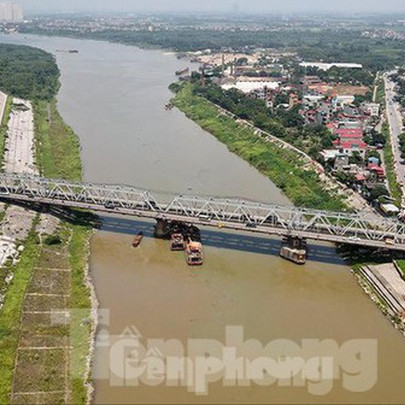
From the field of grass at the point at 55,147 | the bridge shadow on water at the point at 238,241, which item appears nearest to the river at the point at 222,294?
the bridge shadow on water at the point at 238,241

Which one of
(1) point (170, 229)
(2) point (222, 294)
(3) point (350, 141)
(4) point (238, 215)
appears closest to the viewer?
(2) point (222, 294)

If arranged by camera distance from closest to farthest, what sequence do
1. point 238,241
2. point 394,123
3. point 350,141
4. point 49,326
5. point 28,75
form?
point 49,326
point 238,241
point 350,141
point 394,123
point 28,75

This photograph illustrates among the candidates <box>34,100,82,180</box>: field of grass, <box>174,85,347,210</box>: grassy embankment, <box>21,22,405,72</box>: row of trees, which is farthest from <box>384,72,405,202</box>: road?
<box>34,100,82,180</box>: field of grass

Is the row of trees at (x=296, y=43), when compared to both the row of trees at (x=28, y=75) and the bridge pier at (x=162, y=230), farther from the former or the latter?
the bridge pier at (x=162, y=230)

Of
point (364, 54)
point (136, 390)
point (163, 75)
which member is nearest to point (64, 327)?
point (136, 390)

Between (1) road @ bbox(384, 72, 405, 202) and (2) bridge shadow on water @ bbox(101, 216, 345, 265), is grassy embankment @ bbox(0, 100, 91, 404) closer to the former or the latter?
(2) bridge shadow on water @ bbox(101, 216, 345, 265)

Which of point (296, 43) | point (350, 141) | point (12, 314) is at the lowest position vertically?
point (12, 314)

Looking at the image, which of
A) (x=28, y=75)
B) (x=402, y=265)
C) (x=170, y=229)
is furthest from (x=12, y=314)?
(x=28, y=75)

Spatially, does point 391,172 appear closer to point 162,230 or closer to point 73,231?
point 162,230
